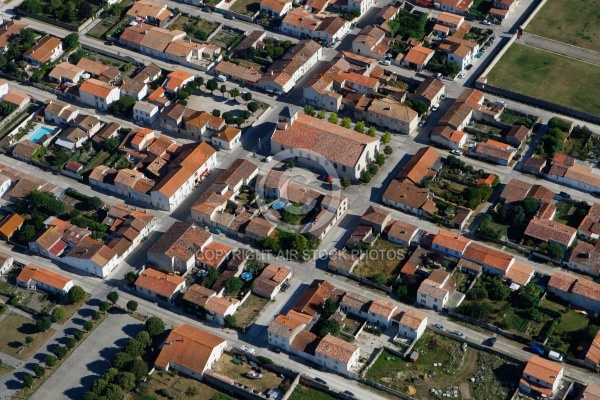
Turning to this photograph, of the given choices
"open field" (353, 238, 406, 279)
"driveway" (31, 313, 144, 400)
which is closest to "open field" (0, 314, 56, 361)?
"driveway" (31, 313, 144, 400)

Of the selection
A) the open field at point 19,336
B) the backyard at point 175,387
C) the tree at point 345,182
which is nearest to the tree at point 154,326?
the backyard at point 175,387

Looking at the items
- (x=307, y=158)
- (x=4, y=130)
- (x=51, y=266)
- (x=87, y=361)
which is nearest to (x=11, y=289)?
(x=51, y=266)

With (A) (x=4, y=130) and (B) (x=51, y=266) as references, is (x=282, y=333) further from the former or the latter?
(A) (x=4, y=130)

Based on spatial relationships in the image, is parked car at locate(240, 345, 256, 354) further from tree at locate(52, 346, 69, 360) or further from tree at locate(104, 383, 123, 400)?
tree at locate(52, 346, 69, 360)

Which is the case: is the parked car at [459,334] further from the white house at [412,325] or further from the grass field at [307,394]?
the grass field at [307,394]

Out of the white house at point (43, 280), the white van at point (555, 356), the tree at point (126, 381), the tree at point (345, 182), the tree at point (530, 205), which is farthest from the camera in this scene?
the tree at point (345, 182)

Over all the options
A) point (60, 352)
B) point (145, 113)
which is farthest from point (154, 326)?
point (145, 113)
